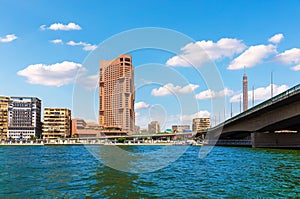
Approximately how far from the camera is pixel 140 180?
70.0 ft

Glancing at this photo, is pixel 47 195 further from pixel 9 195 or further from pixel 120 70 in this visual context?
pixel 120 70

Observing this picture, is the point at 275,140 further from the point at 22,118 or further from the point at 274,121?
the point at 22,118

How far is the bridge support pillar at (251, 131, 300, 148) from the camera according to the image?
75.2 m

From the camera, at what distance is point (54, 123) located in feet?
616

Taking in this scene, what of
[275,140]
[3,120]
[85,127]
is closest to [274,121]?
[275,140]

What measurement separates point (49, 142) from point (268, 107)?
→ 128057 mm

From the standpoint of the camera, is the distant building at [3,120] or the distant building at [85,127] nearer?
the distant building at [85,127]

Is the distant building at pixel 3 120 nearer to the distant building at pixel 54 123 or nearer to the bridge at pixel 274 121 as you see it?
the distant building at pixel 54 123

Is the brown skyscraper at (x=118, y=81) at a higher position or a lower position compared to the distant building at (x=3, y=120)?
higher

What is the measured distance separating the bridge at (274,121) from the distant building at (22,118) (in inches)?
5278

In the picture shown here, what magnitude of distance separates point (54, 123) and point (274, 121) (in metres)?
147

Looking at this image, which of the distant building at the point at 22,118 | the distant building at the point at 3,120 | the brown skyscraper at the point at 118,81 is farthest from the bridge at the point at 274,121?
the distant building at the point at 3,120

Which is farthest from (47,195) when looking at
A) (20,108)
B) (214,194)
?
(20,108)

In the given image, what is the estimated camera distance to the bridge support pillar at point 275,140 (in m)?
75.2
